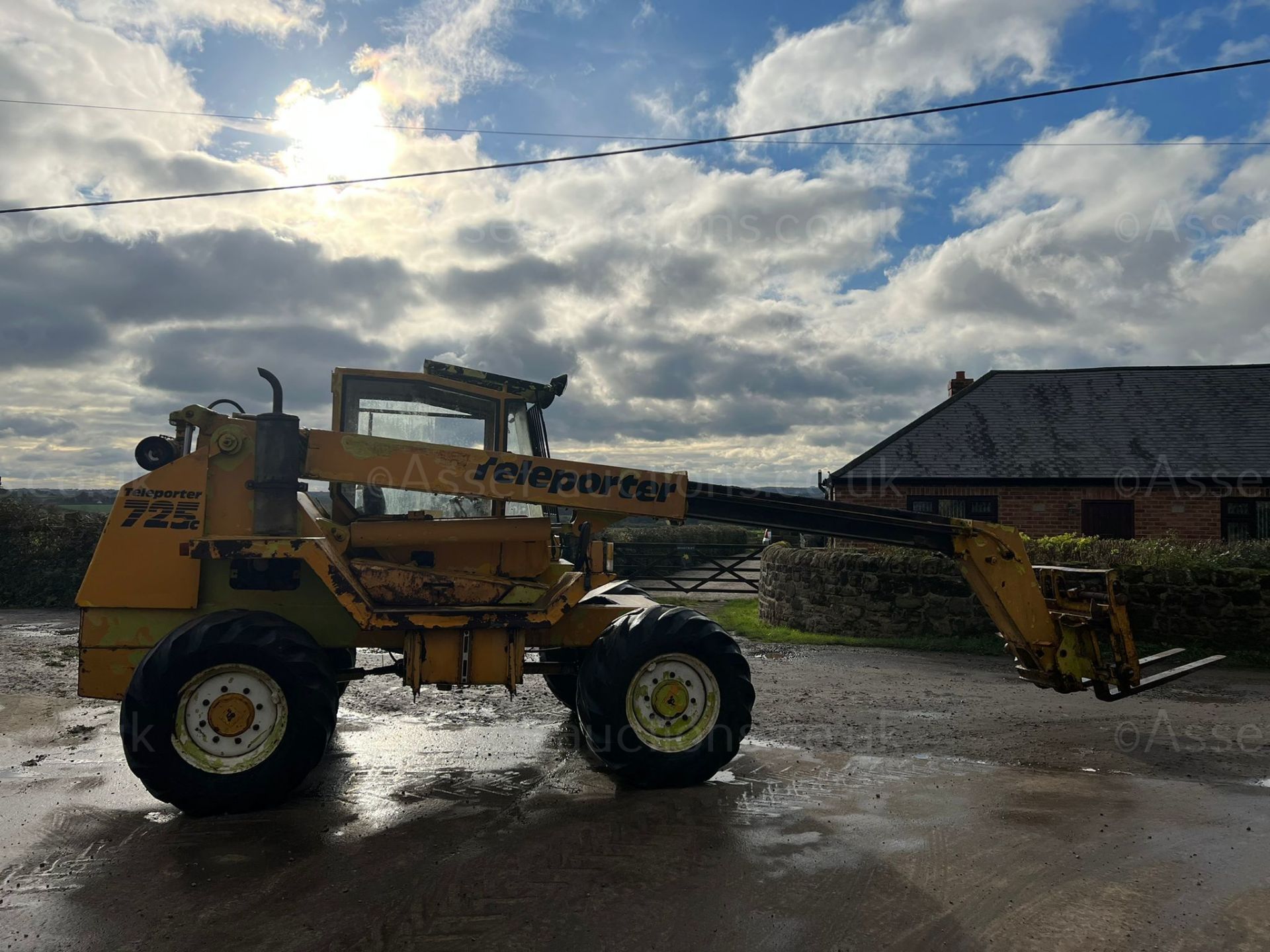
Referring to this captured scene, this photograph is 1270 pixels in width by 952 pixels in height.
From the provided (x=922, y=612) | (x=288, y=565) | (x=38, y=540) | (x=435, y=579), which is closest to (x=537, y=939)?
(x=435, y=579)

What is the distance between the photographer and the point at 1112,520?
20062 mm

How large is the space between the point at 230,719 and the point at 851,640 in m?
10.5

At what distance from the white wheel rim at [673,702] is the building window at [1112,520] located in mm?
16534

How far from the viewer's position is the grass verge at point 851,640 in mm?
13258

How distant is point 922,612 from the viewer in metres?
14.1

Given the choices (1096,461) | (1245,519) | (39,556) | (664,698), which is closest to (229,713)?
(664,698)

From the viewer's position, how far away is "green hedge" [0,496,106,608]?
19578 mm

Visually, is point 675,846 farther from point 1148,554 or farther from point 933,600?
point 1148,554

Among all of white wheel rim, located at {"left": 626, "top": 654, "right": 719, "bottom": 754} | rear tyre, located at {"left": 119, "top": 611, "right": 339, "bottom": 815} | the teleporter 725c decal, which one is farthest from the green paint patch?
white wheel rim, located at {"left": 626, "top": 654, "right": 719, "bottom": 754}

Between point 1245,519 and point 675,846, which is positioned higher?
point 1245,519

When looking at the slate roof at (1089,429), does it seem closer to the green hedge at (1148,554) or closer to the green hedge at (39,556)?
the green hedge at (1148,554)

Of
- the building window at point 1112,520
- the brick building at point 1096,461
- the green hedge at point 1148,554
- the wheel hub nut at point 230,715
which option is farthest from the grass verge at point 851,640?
the wheel hub nut at point 230,715

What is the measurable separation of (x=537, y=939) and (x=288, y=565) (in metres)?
3.29

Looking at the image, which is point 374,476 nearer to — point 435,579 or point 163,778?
point 435,579
